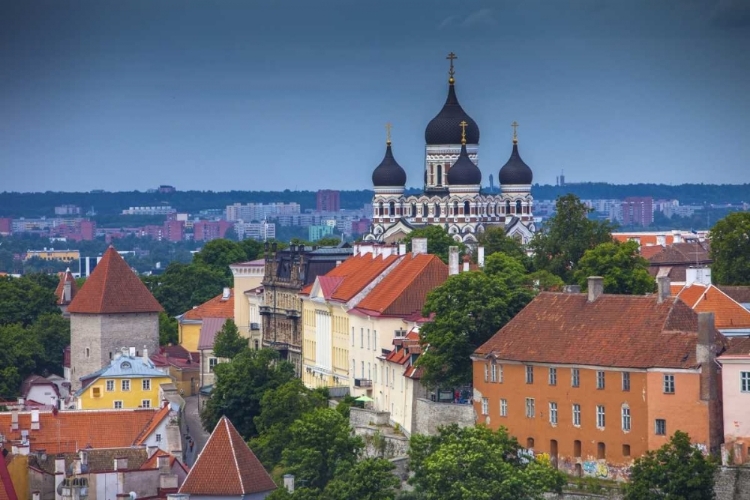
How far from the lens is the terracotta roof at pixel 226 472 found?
7125 centimetres

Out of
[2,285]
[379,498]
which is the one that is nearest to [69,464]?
[379,498]

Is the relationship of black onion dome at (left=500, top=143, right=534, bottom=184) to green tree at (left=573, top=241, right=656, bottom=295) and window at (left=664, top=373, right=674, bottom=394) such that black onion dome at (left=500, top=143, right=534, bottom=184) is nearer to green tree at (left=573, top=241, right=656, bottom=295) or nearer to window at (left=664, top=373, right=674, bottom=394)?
green tree at (left=573, top=241, right=656, bottom=295)

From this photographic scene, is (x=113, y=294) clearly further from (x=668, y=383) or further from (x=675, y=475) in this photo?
(x=675, y=475)

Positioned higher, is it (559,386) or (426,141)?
(426,141)

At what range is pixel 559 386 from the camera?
227ft

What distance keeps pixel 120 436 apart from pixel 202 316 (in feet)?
114

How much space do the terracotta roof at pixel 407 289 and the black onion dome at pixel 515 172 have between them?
91383 mm

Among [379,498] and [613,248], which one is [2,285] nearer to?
[613,248]

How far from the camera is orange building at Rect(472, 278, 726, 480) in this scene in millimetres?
64625

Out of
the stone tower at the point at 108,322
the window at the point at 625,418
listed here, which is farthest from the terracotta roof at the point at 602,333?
the stone tower at the point at 108,322

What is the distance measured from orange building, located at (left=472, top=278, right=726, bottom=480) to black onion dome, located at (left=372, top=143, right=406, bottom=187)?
355 feet

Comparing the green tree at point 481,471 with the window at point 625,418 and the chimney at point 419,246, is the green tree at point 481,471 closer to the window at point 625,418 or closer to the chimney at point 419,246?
the window at point 625,418

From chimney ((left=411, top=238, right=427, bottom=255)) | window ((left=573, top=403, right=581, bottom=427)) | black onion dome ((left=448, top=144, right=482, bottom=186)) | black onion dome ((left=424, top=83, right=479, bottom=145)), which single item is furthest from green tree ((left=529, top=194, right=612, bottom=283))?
black onion dome ((left=424, top=83, right=479, bottom=145))

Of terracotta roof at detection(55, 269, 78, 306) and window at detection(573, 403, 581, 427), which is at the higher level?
terracotta roof at detection(55, 269, 78, 306)
